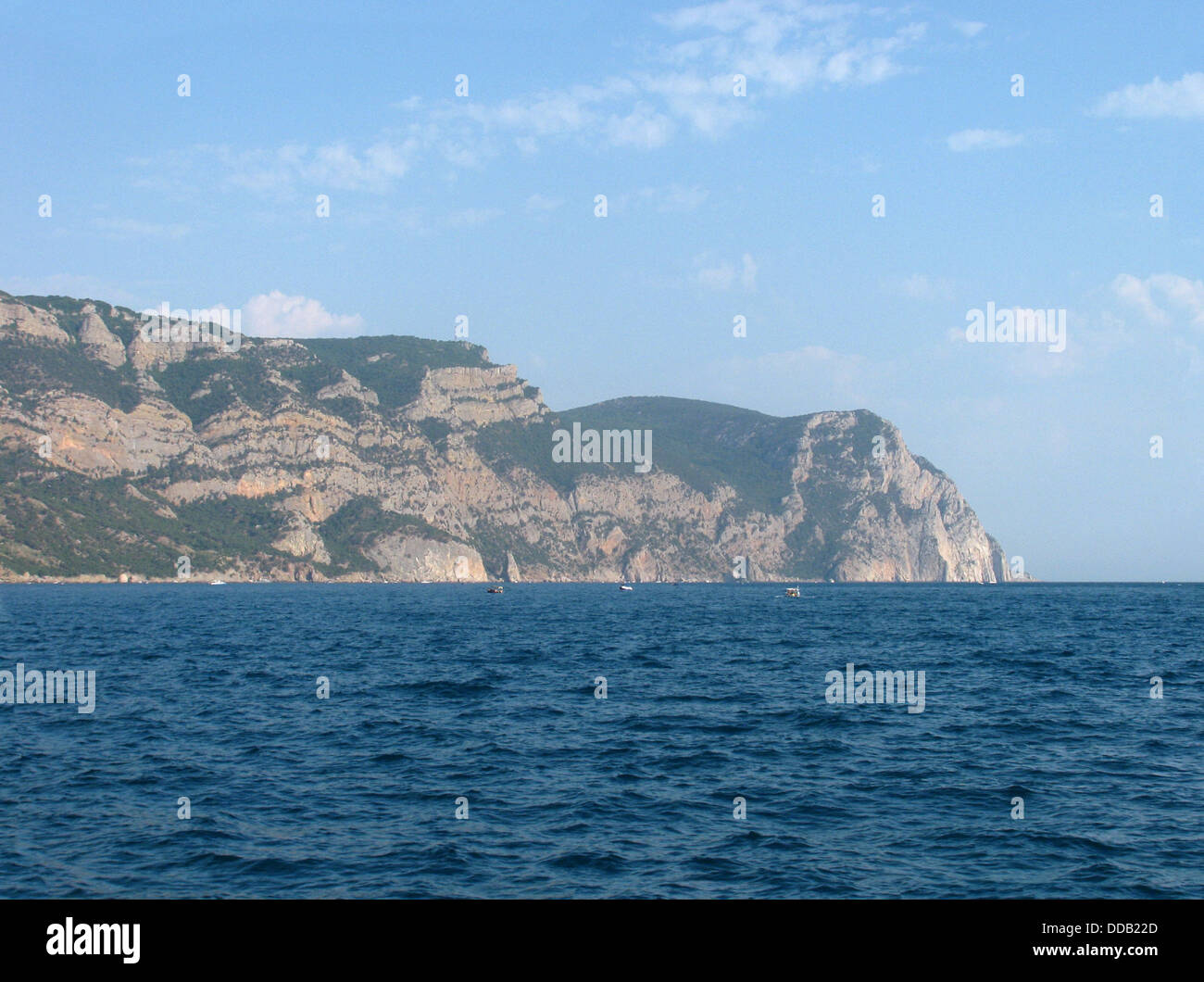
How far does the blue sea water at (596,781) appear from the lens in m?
22.9

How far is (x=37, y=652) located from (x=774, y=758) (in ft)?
190

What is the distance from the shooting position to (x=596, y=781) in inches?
1258

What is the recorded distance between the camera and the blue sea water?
900 inches

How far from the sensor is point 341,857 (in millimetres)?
23766

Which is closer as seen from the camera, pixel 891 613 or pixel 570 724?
pixel 570 724

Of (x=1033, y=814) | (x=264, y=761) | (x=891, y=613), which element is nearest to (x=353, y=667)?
(x=264, y=761)

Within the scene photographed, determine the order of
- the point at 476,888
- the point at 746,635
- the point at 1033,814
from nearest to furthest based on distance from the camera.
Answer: the point at 476,888 < the point at 1033,814 < the point at 746,635
